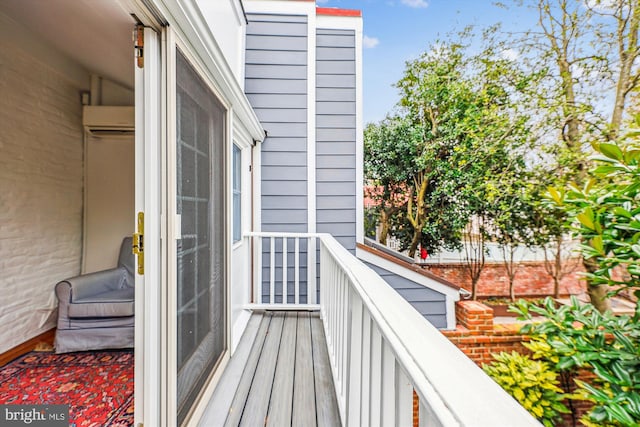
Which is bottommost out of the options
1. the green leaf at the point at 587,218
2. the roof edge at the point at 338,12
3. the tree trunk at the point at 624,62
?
the green leaf at the point at 587,218

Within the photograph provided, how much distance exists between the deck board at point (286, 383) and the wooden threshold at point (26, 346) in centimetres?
192

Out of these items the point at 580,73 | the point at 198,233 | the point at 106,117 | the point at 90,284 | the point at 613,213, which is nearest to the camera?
the point at 198,233

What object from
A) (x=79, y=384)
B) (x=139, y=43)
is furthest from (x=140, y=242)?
(x=79, y=384)

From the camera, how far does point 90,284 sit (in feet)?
8.05

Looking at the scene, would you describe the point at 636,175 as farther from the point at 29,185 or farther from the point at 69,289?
the point at 29,185

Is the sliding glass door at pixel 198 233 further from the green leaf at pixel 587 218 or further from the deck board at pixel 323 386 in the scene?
the green leaf at pixel 587 218

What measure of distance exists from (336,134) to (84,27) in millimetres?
2428

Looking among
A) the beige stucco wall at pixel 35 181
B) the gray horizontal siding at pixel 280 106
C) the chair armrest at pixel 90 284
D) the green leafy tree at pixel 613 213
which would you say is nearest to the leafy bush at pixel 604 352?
the green leafy tree at pixel 613 213

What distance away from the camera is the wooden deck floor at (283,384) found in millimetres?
1539

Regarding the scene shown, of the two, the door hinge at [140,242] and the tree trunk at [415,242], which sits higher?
the door hinge at [140,242]

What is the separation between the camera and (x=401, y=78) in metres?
5.71

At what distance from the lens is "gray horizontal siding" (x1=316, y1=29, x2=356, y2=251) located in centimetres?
343

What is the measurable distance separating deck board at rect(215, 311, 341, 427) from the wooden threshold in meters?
1.92

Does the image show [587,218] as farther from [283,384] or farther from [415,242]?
[415,242]
